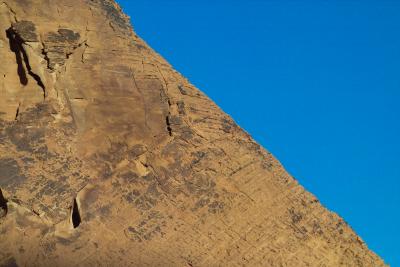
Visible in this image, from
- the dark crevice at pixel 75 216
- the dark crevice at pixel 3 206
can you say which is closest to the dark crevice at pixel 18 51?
the dark crevice at pixel 3 206

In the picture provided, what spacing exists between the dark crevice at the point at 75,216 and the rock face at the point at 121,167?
0.03 metres

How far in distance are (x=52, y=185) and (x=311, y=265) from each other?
7215 mm

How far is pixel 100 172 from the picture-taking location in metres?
15.3

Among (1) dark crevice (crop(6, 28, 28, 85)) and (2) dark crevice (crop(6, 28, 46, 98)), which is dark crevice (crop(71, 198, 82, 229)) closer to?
(2) dark crevice (crop(6, 28, 46, 98))

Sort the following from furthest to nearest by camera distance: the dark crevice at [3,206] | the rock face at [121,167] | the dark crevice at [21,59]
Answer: the dark crevice at [21,59]
the rock face at [121,167]
the dark crevice at [3,206]

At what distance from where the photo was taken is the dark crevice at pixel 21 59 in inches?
610

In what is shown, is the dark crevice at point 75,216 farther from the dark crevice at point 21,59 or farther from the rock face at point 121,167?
A: the dark crevice at point 21,59

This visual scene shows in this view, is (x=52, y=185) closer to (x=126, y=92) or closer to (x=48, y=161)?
(x=48, y=161)

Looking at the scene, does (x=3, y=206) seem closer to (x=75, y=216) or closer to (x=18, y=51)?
(x=75, y=216)

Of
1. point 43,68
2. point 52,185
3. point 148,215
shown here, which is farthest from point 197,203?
point 43,68

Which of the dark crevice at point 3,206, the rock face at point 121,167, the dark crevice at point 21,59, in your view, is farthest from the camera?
the dark crevice at point 21,59

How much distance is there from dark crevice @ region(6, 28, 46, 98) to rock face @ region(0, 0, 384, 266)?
28mm

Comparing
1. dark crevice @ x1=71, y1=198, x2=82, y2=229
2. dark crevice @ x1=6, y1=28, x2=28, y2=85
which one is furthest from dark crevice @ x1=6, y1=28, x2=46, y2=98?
dark crevice @ x1=71, y1=198, x2=82, y2=229

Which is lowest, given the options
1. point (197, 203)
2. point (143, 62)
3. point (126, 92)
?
point (197, 203)
